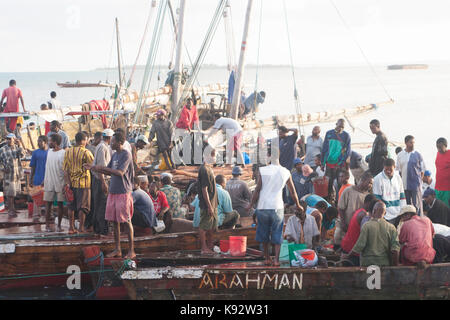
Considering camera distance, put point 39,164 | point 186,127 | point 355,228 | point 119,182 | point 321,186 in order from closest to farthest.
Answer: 1. point 355,228
2. point 119,182
3. point 39,164
4. point 321,186
5. point 186,127

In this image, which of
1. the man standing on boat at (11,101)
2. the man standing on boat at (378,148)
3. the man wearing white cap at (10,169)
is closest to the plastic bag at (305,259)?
the man standing on boat at (378,148)

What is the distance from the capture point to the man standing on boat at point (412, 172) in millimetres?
11617

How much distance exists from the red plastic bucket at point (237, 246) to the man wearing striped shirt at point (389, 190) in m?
2.24

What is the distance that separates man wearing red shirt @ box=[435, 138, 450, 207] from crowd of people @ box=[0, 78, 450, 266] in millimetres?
18

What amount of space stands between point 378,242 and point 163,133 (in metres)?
6.71

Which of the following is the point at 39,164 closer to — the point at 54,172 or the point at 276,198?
the point at 54,172

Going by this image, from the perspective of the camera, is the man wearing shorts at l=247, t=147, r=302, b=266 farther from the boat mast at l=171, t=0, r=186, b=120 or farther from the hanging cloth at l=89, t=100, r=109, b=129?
the hanging cloth at l=89, t=100, r=109, b=129

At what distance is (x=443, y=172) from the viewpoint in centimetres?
1157

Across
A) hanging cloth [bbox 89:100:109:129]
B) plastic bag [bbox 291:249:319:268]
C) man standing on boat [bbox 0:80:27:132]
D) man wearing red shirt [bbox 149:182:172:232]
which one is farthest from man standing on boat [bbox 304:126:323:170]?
man standing on boat [bbox 0:80:27:132]

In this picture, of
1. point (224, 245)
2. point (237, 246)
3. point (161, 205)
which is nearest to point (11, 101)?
point (161, 205)

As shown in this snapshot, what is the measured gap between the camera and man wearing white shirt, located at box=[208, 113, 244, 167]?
47.9 feet

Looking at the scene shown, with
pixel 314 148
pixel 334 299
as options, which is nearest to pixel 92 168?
pixel 334 299

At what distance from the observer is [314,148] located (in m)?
13.9
